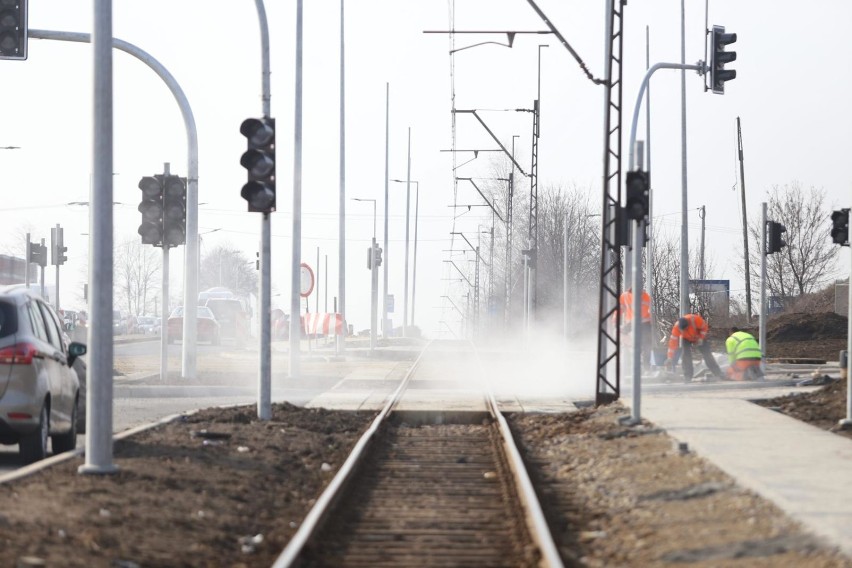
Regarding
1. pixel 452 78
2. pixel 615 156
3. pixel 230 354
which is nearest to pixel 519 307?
pixel 230 354

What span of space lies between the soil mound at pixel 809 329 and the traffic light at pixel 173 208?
34.0 metres

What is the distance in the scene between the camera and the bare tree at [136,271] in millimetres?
162375

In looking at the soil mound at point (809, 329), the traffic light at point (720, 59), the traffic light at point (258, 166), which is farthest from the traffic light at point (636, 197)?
the soil mound at point (809, 329)

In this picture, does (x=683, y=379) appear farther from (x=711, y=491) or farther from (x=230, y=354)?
(x=230, y=354)

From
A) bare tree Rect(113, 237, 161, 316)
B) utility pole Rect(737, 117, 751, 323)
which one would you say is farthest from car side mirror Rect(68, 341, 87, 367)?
bare tree Rect(113, 237, 161, 316)

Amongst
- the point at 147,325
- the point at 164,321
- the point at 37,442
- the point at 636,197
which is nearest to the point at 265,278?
the point at 636,197

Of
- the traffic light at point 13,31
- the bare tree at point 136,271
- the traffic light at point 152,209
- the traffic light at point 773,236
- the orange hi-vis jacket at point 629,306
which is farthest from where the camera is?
the bare tree at point 136,271

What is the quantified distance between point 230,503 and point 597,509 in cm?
301

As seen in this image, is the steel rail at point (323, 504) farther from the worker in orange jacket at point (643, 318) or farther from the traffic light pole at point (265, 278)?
the worker in orange jacket at point (643, 318)

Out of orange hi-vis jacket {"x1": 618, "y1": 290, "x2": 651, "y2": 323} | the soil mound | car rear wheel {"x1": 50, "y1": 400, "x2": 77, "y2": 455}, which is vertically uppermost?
orange hi-vis jacket {"x1": 618, "y1": 290, "x2": 651, "y2": 323}

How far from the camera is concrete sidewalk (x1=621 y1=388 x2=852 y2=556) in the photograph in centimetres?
1058

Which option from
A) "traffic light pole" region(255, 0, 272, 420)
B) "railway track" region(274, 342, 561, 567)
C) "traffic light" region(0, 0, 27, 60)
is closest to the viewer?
"railway track" region(274, 342, 561, 567)

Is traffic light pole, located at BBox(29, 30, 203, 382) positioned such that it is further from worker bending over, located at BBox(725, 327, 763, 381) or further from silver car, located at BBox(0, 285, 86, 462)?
worker bending over, located at BBox(725, 327, 763, 381)

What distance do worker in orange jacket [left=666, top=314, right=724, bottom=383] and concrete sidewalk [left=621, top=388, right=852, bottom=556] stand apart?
6.53 m
